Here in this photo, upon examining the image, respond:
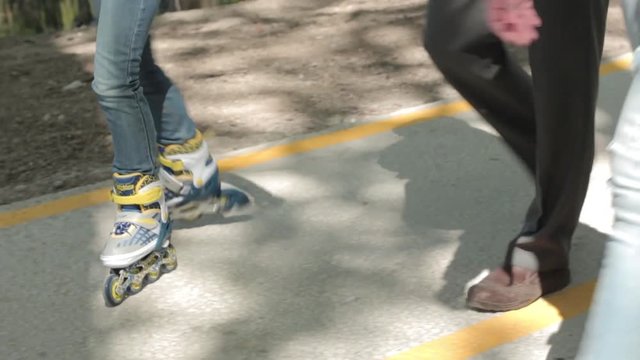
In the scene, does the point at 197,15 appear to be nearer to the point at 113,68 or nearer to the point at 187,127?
the point at 187,127

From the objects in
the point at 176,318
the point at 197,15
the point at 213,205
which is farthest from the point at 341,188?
the point at 197,15

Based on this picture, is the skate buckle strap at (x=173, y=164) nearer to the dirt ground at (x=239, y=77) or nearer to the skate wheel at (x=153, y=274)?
the skate wheel at (x=153, y=274)

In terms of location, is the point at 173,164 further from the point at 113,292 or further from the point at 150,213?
the point at 113,292

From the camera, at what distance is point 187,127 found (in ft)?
12.5

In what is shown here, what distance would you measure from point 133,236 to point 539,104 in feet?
4.00

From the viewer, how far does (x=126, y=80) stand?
3.32 meters

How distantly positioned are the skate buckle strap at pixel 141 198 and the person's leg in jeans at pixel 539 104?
0.94m

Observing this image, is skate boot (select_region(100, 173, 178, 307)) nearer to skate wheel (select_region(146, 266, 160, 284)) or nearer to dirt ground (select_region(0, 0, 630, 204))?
skate wheel (select_region(146, 266, 160, 284))

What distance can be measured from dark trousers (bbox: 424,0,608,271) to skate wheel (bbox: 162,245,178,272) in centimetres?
103

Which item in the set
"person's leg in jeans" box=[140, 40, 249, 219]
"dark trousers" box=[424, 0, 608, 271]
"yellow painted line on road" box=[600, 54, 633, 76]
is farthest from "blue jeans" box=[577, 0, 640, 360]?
"yellow painted line on road" box=[600, 54, 633, 76]

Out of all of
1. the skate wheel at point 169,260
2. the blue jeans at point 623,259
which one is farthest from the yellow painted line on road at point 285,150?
the blue jeans at point 623,259

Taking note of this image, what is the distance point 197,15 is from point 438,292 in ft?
13.6

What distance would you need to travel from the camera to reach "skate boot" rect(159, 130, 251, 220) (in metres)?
3.80

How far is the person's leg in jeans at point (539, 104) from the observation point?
9.79ft
